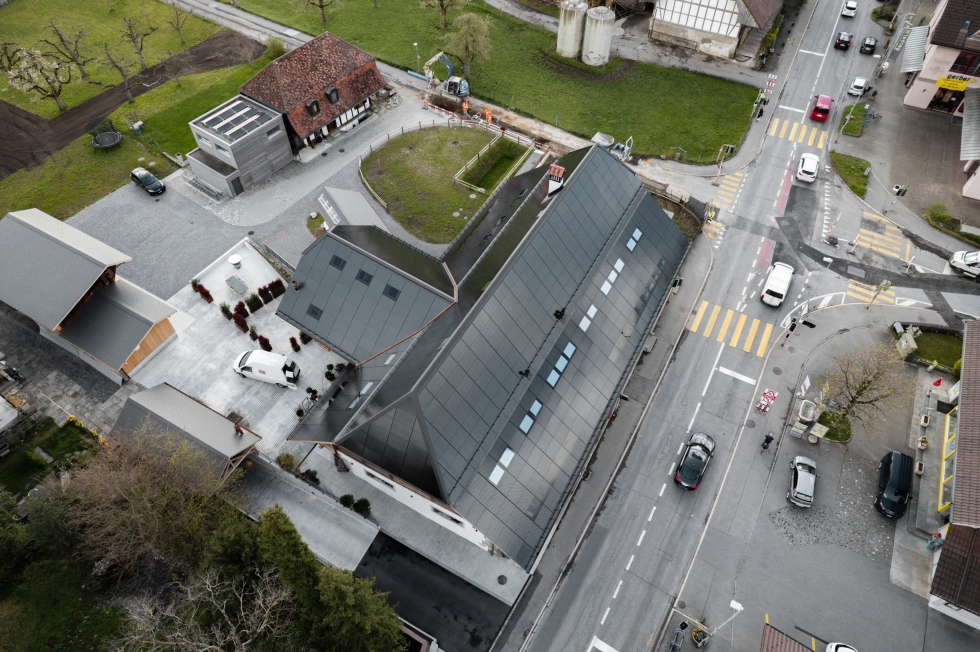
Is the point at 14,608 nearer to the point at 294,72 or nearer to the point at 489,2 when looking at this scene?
the point at 294,72

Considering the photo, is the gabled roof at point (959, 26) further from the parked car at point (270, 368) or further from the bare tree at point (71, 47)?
the bare tree at point (71, 47)

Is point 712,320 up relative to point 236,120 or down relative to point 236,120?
down

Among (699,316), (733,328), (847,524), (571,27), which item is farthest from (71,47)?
(847,524)

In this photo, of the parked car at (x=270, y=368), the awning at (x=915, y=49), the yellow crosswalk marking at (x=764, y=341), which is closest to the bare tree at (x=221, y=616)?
the parked car at (x=270, y=368)

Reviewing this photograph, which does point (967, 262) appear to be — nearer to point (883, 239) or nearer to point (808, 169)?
point (883, 239)

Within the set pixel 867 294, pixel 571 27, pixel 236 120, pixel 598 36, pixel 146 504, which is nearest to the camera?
pixel 146 504

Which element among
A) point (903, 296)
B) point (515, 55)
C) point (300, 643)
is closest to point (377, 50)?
point (515, 55)

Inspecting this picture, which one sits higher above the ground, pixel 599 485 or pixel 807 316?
pixel 807 316
